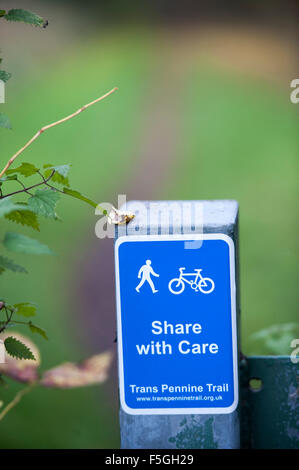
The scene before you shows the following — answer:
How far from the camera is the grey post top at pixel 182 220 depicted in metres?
1.48

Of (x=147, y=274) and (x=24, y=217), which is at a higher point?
(x=24, y=217)

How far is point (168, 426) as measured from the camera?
1.53 m

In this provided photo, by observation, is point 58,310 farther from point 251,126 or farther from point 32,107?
point 251,126

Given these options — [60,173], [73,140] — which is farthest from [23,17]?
[73,140]

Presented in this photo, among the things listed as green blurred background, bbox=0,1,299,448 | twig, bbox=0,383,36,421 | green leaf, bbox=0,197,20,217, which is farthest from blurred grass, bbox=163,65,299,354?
green leaf, bbox=0,197,20,217

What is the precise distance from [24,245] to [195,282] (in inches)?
18.1

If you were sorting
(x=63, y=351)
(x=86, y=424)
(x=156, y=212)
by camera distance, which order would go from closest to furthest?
(x=156, y=212), (x=86, y=424), (x=63, y=351)

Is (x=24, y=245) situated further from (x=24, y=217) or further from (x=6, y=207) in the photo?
(x=24, y=217)

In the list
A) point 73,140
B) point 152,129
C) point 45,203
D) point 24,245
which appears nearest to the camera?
point 24,245

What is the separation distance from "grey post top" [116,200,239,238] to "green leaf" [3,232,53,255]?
36 centimetres

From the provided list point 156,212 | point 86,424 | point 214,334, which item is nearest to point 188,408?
point 214,334

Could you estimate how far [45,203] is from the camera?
1.38 meters

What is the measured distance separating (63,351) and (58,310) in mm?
329

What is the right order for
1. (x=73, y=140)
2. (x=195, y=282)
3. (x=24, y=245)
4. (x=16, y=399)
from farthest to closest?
(x=73, y=140) < (x=16, y=399) < (x=195, y=282) < (x=24, y=245)
